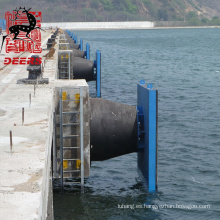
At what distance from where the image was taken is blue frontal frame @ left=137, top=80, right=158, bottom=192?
1538 centimetres

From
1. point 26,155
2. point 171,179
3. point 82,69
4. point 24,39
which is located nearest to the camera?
point 26,155

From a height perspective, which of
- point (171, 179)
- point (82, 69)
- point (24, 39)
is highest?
point (24, 39)

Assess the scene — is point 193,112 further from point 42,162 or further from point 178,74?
point 178,74

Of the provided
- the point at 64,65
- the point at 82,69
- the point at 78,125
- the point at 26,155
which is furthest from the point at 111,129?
the point at 82,69

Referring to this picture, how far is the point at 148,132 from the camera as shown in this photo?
1545 cm

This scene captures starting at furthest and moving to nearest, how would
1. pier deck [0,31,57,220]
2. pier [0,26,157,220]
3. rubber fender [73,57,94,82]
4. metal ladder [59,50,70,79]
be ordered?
rubber fender [73,57,94,82]
metal ladder [59,50,70,79]
pier [0,26,157,220]
pier deck [0,31,57,220]

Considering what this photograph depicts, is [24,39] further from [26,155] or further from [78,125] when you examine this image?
[26,155]

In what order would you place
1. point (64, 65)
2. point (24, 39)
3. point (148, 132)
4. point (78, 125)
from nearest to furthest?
point (78, 125) → point (148, 132) → point (64, 65) → point (24, 39)

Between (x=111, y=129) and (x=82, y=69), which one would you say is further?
(x=82, y=69)

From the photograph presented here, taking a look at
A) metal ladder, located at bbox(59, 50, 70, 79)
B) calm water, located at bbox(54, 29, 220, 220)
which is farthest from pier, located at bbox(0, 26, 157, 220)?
metal ladder, located at bbox(59, 50, 70, 79)

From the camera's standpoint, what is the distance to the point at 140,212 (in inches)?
602

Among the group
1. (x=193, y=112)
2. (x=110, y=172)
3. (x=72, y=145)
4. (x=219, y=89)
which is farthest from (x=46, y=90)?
(x=219, y=89)

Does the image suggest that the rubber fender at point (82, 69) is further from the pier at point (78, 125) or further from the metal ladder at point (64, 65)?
the pier at point (78, 125)

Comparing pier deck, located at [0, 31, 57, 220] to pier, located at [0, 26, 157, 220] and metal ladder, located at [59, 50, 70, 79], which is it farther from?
metal ladder, located at [59, 50, 70, 79]
